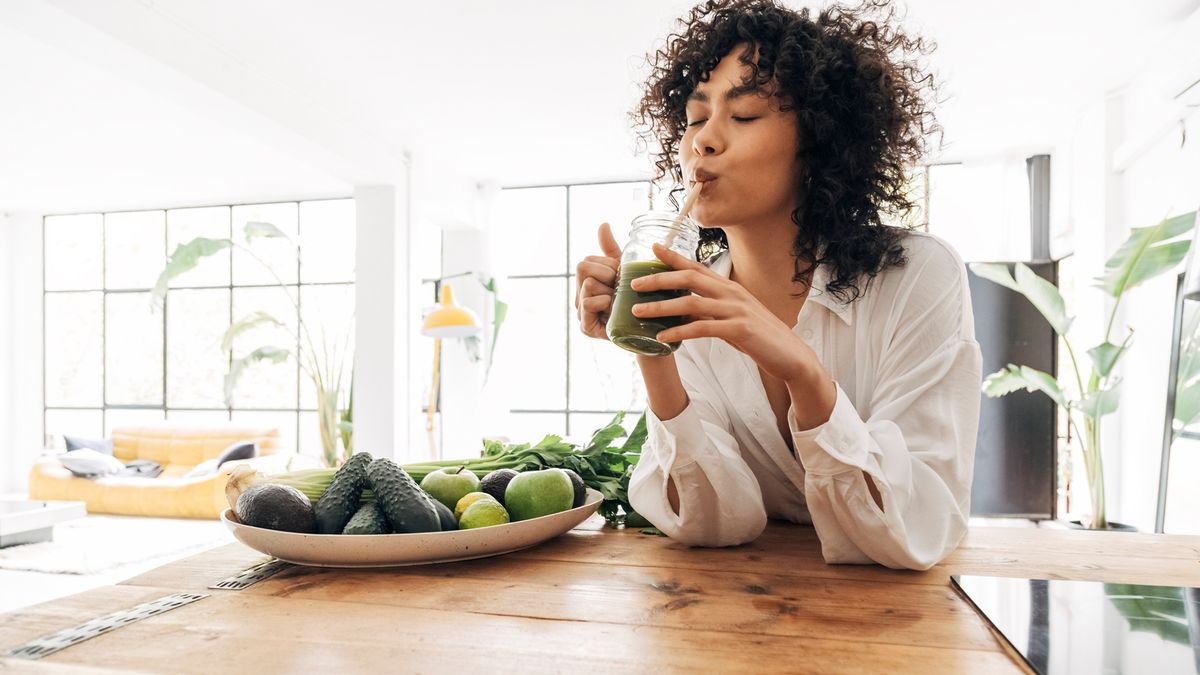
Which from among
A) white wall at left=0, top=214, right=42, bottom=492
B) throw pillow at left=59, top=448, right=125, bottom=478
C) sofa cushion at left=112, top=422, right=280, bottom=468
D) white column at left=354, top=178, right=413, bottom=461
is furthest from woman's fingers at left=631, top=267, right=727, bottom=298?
white wall at left=0, top=214, right=42, bottom=492

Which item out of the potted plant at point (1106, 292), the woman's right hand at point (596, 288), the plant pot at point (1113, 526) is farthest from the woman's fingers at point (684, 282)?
the plant pot at point (1113, 526)

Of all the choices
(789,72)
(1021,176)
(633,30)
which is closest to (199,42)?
(633,30)

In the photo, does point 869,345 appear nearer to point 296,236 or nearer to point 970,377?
point 970,377

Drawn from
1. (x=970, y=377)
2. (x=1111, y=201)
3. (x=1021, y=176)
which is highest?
(x=1021, y=176)

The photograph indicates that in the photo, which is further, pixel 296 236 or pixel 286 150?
pixel 296 236

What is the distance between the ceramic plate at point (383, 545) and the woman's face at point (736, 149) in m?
0.53

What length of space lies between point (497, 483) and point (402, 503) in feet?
0.62

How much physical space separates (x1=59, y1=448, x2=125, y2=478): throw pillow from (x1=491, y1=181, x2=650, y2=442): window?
3.72 m

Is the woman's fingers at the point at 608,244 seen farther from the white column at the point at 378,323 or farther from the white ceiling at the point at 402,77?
the white column at the point at 378,323

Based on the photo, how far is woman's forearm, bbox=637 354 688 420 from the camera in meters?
1.04

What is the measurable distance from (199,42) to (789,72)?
4.18 metres

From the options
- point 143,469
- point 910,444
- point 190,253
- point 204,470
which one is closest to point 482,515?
point 910,444

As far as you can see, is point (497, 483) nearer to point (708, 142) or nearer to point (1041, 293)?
point (708, 142)

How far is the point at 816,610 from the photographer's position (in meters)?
0.78
